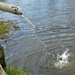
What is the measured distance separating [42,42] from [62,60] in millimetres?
2508

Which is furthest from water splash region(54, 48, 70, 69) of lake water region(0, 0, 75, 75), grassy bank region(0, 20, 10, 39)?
grassy bank region(0, 20, 10, 39)

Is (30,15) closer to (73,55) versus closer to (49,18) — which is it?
(49,18)

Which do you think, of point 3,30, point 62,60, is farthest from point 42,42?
point 3,30

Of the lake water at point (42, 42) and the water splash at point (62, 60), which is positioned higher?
the water splash at point (62, 60)

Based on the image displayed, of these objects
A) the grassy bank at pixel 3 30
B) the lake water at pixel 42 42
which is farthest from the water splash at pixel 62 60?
the grassy bank at pixel 3 30

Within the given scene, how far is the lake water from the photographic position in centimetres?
951

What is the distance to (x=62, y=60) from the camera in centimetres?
1015

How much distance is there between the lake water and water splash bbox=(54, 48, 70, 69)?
15cm

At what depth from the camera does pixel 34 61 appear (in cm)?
998

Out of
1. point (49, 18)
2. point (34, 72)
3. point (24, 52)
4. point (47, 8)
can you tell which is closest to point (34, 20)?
point (49, 18)

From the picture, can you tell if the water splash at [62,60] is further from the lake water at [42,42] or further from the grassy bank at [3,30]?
Answer: the grassy bank at [3,30]

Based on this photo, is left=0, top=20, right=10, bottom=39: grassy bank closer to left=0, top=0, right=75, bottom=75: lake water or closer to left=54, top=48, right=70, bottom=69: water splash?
Answer: left=0, top=0, right=75, bottom=75: lake water

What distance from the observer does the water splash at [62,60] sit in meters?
9.61

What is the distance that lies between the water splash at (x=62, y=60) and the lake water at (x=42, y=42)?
0.15 m
